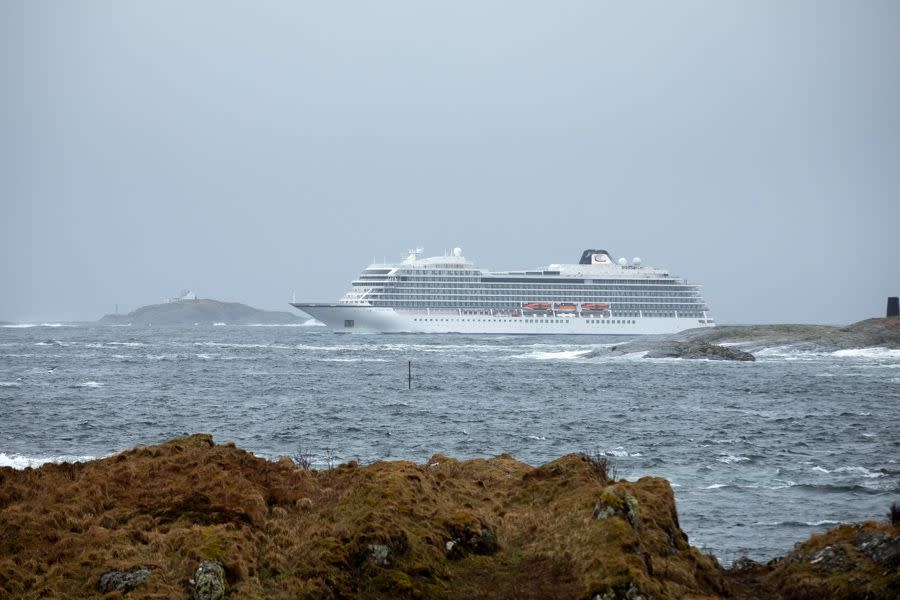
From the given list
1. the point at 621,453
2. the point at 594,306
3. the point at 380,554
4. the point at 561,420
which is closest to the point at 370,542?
the point at 380,554

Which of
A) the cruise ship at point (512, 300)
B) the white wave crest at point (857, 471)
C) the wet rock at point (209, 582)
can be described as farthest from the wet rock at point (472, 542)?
the cruise ship at point (512, 300)

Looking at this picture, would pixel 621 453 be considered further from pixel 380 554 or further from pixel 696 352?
pixel 696 352

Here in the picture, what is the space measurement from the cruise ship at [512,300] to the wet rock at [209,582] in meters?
115

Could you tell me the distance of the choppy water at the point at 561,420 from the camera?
65.5 ft

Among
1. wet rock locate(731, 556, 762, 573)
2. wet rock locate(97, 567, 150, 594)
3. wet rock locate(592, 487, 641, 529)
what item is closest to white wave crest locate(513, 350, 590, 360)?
wet rock locate(731, 556, 762, 573)

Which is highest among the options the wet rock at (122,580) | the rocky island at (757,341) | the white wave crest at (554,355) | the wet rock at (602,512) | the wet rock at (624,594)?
the rocky island at (757,341)

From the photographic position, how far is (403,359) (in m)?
70.1

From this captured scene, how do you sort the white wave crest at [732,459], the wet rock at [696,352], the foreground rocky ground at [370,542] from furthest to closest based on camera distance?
the wet rock at [696,352] < the white wave crest at [732,459] < the foreground rocky ground at [370,542]

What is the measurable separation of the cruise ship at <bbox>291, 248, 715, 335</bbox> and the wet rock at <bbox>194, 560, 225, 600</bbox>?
115 meters

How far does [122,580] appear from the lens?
911 centimetres

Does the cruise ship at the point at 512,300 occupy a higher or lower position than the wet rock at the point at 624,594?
higher

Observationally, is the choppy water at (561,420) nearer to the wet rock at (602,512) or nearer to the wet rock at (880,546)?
the wet rock at (880,546)

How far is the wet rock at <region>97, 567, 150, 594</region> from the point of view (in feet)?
29.6

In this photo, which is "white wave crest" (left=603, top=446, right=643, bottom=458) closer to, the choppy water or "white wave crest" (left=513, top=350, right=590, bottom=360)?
the choppy water
